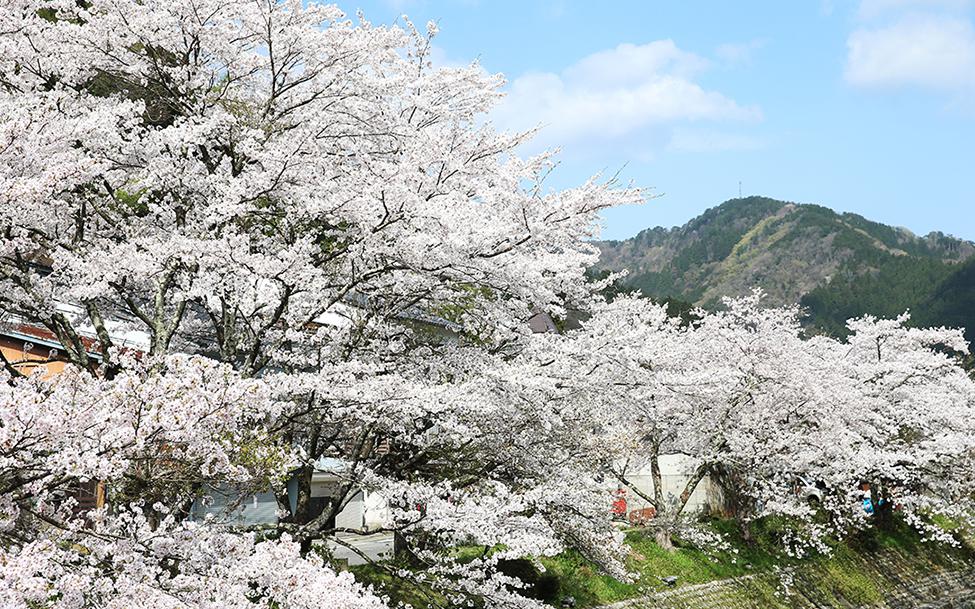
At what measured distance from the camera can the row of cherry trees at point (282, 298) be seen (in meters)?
5.23

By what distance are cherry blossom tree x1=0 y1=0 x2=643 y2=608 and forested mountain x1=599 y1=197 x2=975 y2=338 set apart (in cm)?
8950

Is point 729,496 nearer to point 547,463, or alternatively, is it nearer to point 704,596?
point 704,596

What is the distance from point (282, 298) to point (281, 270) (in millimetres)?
491

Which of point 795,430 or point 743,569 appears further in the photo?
point 795,430

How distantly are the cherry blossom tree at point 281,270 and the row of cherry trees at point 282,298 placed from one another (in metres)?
0.04

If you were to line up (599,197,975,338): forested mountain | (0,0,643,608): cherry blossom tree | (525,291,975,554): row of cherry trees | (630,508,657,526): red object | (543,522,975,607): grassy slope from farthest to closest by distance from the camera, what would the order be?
(599,197,975,338): forested mountain < (630,508,657,526): red object < (525,291,975,554): row of cherry trees < (543,522,975,607): grassy slope < (0,0,643,608): cherry blossom tree

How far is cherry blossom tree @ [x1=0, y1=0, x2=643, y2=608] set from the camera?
547 centimetres

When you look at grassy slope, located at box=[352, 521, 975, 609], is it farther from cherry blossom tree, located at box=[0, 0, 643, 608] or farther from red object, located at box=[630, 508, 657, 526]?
cherry blossom tree, located at box=[0, 0, 643, 608]

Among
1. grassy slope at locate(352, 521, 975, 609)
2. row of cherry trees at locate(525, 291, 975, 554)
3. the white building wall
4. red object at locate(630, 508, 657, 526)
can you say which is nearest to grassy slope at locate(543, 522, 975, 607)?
grassy slope at locate(352, 521, 975, 609)

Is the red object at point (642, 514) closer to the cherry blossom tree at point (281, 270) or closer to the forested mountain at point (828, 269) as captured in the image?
the cherry blossom tree at point (281, 270)

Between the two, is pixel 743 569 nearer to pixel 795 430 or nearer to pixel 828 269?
pixel 795 430

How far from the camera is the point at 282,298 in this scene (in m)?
7.80

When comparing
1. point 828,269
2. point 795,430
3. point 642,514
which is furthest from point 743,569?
point 828,269

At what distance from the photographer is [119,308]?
31.8 ft
